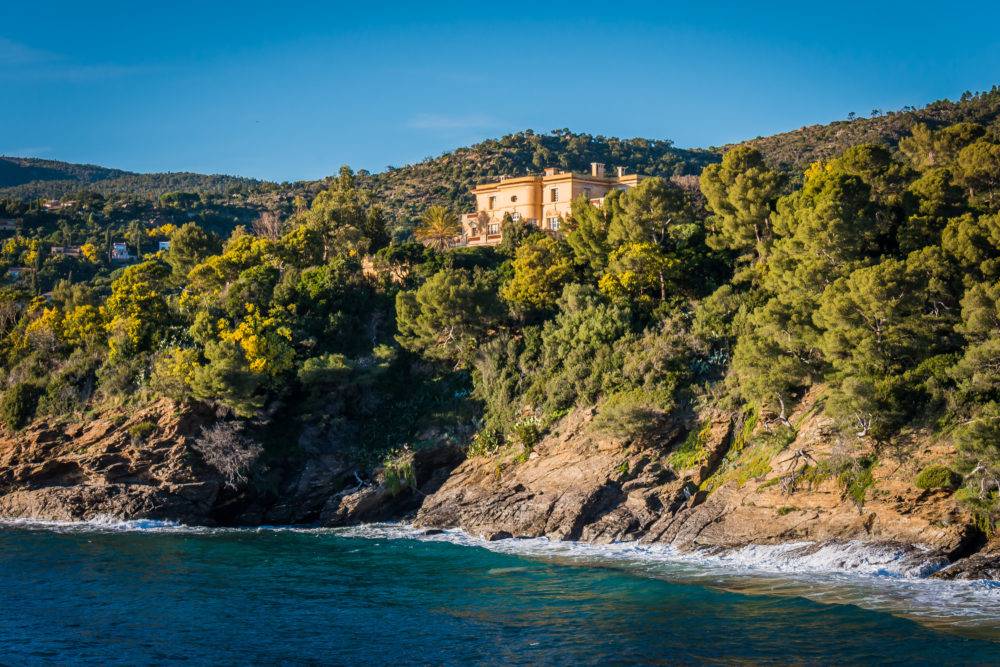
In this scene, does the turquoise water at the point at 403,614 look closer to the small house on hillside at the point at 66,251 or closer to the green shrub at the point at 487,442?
the green shrub at the point at 487,442

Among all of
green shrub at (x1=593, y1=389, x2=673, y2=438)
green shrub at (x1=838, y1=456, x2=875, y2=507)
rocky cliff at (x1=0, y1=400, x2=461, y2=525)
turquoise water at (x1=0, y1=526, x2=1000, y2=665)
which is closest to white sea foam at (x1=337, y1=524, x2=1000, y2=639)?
turquoise water at (x1=0, y1=526, x2=1000, y2=665)

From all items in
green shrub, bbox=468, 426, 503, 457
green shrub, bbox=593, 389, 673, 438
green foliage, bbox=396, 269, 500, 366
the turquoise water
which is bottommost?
the turquoise water

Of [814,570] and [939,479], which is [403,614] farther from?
[939,479]

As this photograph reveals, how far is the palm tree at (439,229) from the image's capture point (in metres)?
64.8

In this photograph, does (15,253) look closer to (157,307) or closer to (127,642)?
(157,307)

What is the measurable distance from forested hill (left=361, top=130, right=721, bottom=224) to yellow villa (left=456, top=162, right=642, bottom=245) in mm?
29315

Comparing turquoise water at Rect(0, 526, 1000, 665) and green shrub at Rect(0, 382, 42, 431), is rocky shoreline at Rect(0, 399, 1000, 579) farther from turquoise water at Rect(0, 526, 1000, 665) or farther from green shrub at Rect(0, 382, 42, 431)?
turquoise water at Rect(0, 526, 1000, 665)

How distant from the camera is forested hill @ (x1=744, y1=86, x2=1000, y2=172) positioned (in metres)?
81.2

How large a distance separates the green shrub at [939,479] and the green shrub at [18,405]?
39259 mm

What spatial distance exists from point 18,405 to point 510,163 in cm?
6847

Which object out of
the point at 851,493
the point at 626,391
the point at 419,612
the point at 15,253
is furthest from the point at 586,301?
the point at 15,253

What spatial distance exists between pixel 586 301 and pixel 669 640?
24.2m

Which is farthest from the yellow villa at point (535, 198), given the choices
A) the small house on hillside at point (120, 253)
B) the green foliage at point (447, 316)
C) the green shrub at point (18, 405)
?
the small house on hillside at point (120, 253)

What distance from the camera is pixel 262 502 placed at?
148 feet
